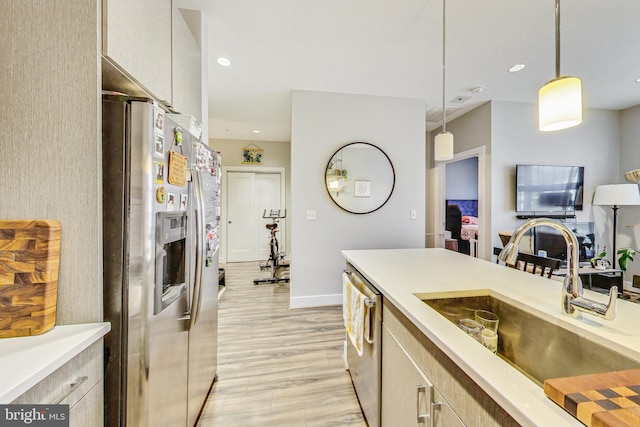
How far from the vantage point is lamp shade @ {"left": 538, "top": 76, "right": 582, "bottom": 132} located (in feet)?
3.26

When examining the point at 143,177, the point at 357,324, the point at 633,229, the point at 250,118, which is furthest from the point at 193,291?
the point at 633,229

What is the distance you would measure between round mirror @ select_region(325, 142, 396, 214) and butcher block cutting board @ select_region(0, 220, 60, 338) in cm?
260

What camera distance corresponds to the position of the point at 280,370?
191 centimetres

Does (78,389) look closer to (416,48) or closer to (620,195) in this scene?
(416,48)

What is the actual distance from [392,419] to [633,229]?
4.86 meters

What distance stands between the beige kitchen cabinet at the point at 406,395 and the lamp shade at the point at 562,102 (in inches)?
45.7

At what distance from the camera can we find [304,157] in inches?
122

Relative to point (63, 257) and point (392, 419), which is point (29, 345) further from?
point (392, 419)

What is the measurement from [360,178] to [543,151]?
107 inches

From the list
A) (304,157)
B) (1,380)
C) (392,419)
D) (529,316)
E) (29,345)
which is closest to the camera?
(1,380)

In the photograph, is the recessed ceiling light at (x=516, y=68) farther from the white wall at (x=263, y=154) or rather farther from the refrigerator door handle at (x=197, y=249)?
the white wall at (x=263, y=154)

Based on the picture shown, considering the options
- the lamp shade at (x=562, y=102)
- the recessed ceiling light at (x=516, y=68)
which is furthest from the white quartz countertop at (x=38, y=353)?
the recessed ceiling light at (x=516, y=68)

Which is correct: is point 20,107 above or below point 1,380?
above

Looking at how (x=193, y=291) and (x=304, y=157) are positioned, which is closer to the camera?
(x=193, y=291)
